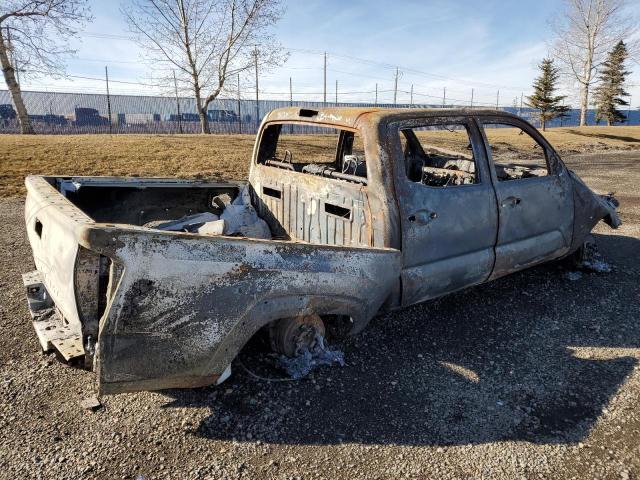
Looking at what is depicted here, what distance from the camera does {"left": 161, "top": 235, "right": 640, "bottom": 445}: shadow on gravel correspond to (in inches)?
109

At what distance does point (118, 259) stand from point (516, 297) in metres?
3.68

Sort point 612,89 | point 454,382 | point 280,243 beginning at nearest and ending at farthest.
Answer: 1. point 280,243
2. point 454,382
3. point 612,89

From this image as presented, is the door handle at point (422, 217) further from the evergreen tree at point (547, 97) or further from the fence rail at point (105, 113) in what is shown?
the evergreen tree at point (547, 97)

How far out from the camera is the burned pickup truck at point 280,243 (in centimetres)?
240

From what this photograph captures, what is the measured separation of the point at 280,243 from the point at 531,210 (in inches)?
101

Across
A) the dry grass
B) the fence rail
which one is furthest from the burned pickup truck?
the fence rail

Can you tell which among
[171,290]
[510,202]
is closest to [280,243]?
[171,290]

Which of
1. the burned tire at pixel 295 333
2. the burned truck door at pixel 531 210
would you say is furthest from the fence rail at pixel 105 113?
the burned tire at pixel 295 333

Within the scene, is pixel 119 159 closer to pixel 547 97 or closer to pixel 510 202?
pixel 510 202

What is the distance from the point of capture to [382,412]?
2.91 meters

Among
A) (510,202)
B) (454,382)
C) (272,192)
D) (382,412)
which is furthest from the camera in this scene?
(272,192)

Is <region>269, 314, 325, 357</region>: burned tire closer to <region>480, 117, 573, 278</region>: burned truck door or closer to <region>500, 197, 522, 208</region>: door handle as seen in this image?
<region>480, 117, 573, 278</region>: burned truck door

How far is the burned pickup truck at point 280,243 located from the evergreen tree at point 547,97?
37813 mm

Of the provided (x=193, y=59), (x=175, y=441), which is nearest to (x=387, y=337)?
(x=175, y=441)
